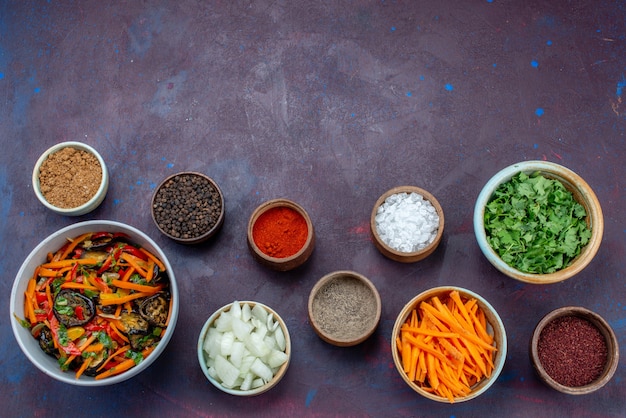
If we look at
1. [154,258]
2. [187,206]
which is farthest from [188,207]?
[154,258]

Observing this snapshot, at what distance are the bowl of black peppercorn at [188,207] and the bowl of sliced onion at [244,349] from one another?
35 centimetres

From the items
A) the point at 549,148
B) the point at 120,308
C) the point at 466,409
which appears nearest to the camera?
the point at 120,308

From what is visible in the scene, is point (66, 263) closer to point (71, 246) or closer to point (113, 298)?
point (71, 246)

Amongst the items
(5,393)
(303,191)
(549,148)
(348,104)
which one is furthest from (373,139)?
(5,393)

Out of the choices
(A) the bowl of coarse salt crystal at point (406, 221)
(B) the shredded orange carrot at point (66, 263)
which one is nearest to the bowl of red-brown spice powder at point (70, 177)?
(B) the shredded orange carrot at point (66, 263)

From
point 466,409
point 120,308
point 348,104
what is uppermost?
point 348,104

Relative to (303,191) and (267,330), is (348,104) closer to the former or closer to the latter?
(303,191)

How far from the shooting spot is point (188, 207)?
288 cm

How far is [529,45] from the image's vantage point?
3158mm

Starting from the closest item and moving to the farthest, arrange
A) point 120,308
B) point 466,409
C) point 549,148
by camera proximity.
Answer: point 120,308 < point 466,409 < point 549,148

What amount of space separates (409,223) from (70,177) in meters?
1.51

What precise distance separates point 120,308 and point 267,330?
24.0 inches

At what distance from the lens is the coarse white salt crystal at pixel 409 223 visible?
2.84 m

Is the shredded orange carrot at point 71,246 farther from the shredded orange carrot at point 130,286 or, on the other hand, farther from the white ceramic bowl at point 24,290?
the shredded orange carrot at point 130,286
